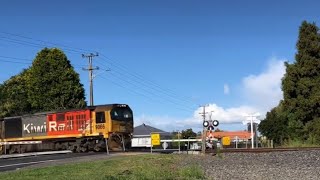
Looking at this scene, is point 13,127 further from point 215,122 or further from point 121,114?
point 215,122

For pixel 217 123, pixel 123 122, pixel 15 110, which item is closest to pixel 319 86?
pixel 217 123

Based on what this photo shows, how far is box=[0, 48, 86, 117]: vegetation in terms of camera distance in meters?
58.4

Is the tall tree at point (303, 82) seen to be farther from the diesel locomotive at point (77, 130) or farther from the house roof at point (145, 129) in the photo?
the house roof at point (145, 129)

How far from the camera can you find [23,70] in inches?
2717

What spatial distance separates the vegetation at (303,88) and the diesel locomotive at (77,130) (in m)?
13.6

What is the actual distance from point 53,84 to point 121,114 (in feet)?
78.6

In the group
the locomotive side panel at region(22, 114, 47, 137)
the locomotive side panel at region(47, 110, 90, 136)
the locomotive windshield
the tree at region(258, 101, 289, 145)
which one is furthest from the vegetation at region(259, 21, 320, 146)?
the locomotive side panel at region(22, 114, 47, 137)

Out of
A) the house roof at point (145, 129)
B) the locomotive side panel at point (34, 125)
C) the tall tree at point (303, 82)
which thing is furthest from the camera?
the house roof at point (145, 129)

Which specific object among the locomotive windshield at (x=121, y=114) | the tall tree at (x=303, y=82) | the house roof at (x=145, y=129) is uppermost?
the tall tree at (x=303, y=82)

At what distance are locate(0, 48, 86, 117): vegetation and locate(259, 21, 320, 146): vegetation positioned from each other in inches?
1068

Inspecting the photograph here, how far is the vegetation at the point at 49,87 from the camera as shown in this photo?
192ft

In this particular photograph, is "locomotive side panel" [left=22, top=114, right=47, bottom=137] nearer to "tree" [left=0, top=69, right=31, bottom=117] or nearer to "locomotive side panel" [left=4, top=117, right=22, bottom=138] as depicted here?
"locomotive side panel" [left=4, top=117, right=22, bottom=138]

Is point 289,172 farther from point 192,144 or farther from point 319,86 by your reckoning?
point 192,144

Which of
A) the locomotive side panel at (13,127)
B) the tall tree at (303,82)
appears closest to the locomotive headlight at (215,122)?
the tall tree at (303,82)
